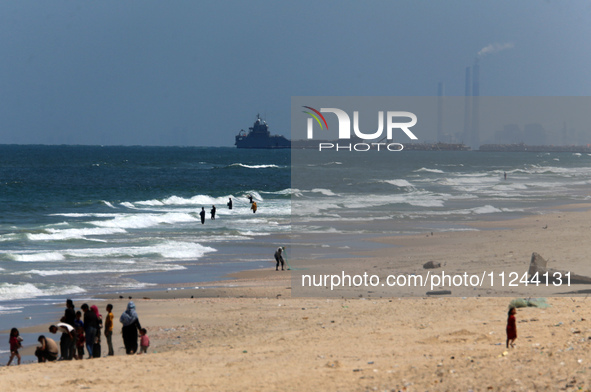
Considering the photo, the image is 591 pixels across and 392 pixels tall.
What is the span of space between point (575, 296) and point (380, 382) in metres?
7.61

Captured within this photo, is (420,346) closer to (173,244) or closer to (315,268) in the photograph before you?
(315,268)

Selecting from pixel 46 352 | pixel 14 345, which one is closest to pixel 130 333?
pixel 46 352

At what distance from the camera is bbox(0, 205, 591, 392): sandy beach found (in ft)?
32.7

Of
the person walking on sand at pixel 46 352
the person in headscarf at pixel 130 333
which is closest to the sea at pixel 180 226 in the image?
the person walking on sand at pixel 46 352

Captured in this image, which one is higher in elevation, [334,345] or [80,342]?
[334,345]

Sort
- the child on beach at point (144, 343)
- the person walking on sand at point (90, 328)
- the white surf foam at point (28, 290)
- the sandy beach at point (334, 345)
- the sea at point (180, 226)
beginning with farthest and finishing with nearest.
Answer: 1. the sea at point (180, 226)
2. the white surf foam at point (28, 290)
3. the person walking on sand at point (90, 328)
4. the child on beach at point (144, 343)
5. the sandy beach at point (334, 345)

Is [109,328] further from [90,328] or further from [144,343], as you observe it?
[144,343]

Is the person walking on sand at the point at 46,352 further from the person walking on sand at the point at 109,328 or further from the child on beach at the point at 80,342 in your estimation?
the person walking on sand at the point at 109,328

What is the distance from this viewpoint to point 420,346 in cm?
1191

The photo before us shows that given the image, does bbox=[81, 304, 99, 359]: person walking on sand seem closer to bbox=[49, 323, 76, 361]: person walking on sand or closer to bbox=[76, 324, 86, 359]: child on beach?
bbox=[76, 324, 86, 359]: child on beach

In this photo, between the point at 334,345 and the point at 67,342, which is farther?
the point at 67,342

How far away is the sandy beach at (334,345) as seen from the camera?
392 inches

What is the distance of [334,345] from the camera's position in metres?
12.5

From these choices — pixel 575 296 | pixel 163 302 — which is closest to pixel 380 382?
pixel 575 296
